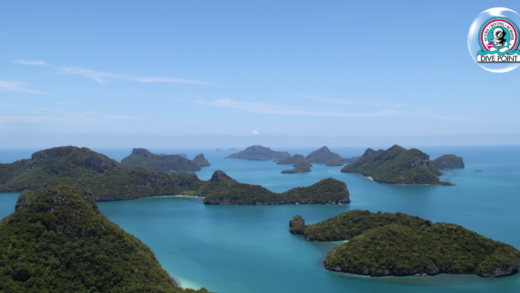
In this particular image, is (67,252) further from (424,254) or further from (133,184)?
(133,184)

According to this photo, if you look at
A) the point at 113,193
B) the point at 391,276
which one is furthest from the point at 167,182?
the point at 391,276

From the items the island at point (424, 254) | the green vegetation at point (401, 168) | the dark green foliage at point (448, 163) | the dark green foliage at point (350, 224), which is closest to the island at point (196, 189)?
the dark green foliage at point (350, 224)

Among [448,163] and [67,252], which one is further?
[448,163]

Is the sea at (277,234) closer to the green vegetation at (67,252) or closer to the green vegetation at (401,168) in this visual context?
the green vegetation at (67,252)

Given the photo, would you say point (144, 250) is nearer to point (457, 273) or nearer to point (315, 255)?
point (315, 255)

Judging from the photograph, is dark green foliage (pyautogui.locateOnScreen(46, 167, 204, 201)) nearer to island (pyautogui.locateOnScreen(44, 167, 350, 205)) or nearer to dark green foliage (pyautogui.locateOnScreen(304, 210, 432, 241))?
island (pyautogui.locateOnScreen(44, 167, 350, 205))

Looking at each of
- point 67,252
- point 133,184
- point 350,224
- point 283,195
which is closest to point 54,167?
point 133,184
